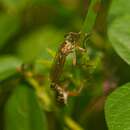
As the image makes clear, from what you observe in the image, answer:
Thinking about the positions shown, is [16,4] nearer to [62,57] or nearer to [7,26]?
[7,26]

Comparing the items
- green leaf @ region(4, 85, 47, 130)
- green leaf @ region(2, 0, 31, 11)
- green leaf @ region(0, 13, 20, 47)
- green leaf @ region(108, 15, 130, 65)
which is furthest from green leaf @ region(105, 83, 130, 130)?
green leaf @ region(2, 0, 31, 11)

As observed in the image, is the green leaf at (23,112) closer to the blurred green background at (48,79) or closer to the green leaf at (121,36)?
the blurred green background at (48,79)

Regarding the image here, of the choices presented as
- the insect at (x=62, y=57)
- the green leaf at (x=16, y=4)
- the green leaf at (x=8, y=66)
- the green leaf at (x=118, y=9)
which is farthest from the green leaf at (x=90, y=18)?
the green leaf at (x=16, y=4)

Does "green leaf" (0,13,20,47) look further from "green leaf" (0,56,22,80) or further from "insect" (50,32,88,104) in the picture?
"insect" (50,32,88,104)

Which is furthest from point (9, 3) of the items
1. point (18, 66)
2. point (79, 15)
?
point (18, 66)

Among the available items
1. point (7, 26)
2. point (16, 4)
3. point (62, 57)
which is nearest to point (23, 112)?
point (62, 57)

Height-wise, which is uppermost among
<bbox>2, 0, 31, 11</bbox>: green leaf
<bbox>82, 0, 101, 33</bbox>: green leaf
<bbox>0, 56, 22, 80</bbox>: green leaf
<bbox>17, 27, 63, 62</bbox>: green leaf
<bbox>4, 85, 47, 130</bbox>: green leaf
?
<bbox>2, 0, 31, 11</bbox>: green leaf
